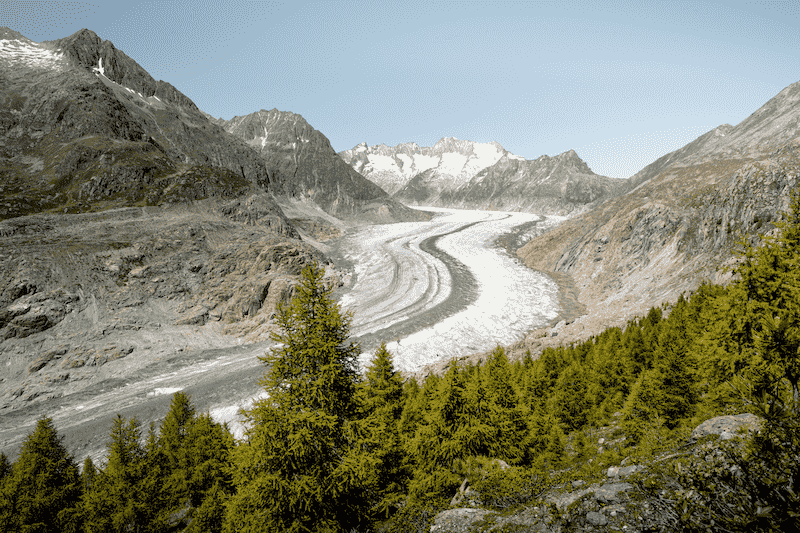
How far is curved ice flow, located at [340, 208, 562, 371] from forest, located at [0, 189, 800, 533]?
18151mm

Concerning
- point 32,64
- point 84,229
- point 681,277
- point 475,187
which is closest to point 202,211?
point 84,229

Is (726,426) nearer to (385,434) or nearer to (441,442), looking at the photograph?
(441,442)

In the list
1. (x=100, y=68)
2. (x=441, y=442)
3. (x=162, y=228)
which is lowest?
(x=441, y=442)

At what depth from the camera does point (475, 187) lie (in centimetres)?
18688

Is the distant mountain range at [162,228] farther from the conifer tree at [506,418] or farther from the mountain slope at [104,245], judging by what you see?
the conifer tree at [506,418]

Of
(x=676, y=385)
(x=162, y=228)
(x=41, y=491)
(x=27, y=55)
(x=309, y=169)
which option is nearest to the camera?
(x=676, y=385)

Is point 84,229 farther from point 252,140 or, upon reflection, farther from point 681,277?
point 252,140

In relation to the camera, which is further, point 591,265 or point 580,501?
point 591,265

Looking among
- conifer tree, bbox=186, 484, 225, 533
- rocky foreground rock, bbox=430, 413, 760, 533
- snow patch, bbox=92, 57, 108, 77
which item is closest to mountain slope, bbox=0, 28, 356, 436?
snow patch, bbox=92, 57, 108, 77

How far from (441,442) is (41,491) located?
19822 millimetres

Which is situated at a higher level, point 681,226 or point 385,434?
point 681,226

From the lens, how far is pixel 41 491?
56.9 feet

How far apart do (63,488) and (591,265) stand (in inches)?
2214

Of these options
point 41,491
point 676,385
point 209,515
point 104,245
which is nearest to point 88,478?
point 41,491
